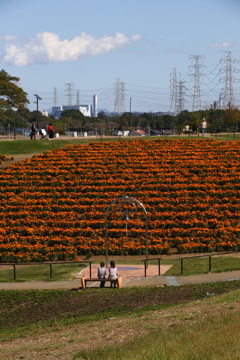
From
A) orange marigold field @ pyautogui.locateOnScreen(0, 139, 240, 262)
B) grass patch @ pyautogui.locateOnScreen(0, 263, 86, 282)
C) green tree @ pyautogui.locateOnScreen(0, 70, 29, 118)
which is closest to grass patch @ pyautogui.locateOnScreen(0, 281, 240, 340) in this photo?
grass patch @ pyautogui.locateOnScreen(0, 263, 86, 282)

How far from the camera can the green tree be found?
69394 millimetres

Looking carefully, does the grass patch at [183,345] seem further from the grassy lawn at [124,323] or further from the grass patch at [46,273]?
the grass patch at [46,273]

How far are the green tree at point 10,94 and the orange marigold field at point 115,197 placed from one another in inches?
1185

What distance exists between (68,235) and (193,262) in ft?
27.2

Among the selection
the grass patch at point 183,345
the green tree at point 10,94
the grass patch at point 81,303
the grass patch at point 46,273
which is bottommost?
the grass patch at point 46,273

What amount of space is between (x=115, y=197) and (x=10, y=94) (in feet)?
136

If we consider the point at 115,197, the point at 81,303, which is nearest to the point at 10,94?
the point at 115,197

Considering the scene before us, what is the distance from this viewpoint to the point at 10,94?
70.7 metres

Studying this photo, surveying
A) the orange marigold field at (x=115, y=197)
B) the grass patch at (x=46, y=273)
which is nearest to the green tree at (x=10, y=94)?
the orange marigold field at (x=115, y=197)

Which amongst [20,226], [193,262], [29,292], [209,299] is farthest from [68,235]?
[209,299]

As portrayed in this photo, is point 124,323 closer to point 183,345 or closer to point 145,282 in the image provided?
point 183,345

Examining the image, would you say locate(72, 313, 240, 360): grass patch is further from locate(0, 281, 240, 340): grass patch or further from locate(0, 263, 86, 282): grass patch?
locate(0, 263, 86, 282): grass patch

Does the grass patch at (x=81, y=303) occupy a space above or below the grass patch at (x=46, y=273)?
above

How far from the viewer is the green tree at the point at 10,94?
69.4m
